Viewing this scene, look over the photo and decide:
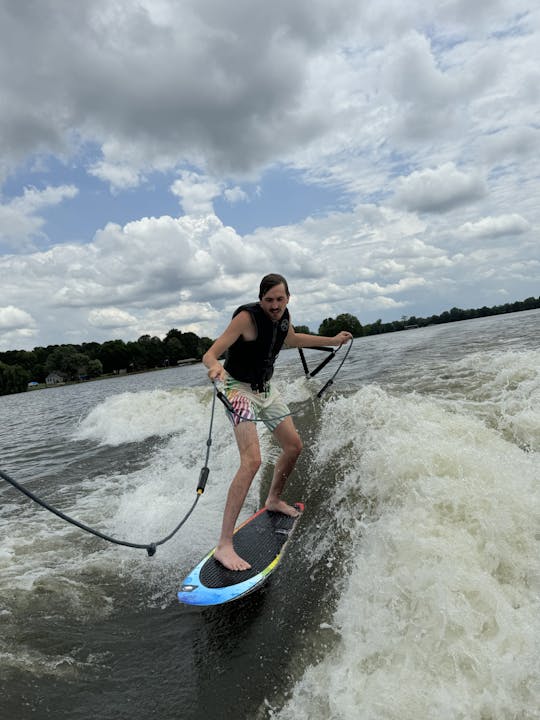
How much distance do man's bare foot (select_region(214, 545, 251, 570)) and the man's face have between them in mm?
2325

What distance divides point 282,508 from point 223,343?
219 cm

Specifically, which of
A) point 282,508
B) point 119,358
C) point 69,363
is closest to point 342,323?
point 119,358

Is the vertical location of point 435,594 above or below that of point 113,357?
below

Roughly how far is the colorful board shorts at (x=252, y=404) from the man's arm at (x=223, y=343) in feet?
1.80

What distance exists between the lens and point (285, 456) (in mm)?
5199

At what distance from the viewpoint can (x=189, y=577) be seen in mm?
4004

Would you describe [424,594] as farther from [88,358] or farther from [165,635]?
[88,358]

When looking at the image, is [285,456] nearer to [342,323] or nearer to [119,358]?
[342,323]

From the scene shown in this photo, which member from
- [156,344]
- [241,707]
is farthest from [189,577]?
[156,344]

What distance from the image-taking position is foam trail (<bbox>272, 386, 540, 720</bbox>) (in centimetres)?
251

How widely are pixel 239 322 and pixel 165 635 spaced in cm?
280

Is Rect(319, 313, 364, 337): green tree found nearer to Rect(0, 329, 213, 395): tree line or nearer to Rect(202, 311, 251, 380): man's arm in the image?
Rect(0, 329, 213, 395): tree line

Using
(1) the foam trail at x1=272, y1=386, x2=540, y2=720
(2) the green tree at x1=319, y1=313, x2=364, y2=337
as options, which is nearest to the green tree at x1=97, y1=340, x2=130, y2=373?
(2) the green tree at x1=319, y1=313, x2=364, y2=337

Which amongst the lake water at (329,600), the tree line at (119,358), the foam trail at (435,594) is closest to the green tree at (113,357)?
the tree line at (119,358)
